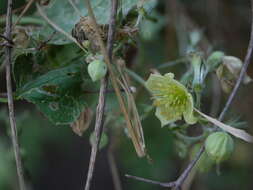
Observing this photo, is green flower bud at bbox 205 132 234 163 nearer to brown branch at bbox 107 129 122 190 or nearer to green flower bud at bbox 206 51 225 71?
green flower bud at bbox 206 51 225 71

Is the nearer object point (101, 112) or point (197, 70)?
point (101, 112)

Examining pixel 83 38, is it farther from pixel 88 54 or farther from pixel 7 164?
pixel 7 164

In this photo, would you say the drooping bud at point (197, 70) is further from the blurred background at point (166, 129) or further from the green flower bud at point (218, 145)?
the blurred background at point (166, 129)

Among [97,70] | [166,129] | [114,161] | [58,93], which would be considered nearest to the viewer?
[97,70]

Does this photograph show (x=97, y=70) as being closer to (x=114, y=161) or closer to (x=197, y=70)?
(x=197, y=70)

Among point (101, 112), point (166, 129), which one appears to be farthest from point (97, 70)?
point (166, 129)

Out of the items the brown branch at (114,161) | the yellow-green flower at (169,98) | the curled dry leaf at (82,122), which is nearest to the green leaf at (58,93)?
the curled dry leaf at (82,122)

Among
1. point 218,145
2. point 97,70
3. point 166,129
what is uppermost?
point 97,70
